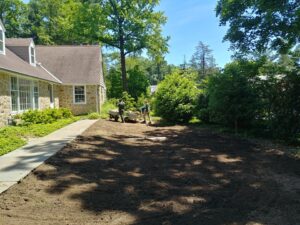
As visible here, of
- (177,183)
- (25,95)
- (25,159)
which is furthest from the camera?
(25,95)

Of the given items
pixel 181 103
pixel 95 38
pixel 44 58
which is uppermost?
pixel 95 38

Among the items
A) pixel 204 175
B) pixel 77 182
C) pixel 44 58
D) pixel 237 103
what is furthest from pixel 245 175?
pixel 44 58

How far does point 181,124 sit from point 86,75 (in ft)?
32.2

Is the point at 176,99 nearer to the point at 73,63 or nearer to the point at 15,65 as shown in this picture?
the point at 15,65

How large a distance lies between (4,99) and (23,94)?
9.78ft

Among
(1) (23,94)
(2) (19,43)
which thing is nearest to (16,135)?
(1) (23,94)

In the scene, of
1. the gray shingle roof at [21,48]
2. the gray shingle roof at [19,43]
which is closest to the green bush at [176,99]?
the gray shingle roof at [21,48]

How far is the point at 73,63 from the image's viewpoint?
26.1 meters

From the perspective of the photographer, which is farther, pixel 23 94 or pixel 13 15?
pixel 13 15

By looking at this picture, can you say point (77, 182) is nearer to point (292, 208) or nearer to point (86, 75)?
point (292, 208)

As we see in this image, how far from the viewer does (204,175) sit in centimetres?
692

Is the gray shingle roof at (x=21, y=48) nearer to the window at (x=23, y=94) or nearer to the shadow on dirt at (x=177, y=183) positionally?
the window at (x=23, y=94)

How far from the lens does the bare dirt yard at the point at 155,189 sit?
4504 mm

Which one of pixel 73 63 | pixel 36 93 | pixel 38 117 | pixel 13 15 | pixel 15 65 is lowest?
pixel 38 117
